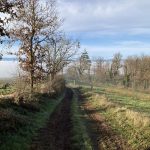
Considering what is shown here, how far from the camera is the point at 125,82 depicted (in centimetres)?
14550

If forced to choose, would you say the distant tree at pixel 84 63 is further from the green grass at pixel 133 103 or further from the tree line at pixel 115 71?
the green grass at pixel 133 103

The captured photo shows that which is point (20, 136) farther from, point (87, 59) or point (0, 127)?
point (87, 59)

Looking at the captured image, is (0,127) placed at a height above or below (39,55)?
below

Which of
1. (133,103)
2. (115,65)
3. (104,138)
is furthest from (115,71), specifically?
(104,138)

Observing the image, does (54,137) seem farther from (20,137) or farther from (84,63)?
(84,63)

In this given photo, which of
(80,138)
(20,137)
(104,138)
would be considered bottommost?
(104,138)

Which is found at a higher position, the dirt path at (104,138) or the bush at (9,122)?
the bush at (9,122)

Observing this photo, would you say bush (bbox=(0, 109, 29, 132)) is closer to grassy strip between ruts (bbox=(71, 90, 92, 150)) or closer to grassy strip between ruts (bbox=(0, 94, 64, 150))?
grassy strip between ruts (bbox=(0, 94, 64, 150))

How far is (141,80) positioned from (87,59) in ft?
122

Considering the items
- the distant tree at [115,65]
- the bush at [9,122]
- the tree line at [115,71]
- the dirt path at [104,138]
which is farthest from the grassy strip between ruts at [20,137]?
the distant tree at [115,65]

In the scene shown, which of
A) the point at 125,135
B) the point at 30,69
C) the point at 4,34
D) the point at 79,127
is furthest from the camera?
the point at 30,69

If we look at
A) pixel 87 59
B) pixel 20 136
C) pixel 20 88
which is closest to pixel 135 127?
pixel 20 136

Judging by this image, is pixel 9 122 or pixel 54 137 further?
pixel 9 122

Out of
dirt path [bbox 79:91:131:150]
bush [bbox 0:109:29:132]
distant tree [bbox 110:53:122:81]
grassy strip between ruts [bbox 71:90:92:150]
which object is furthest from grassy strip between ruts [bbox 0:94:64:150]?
distant tree [bbox 110:53:122:81]
